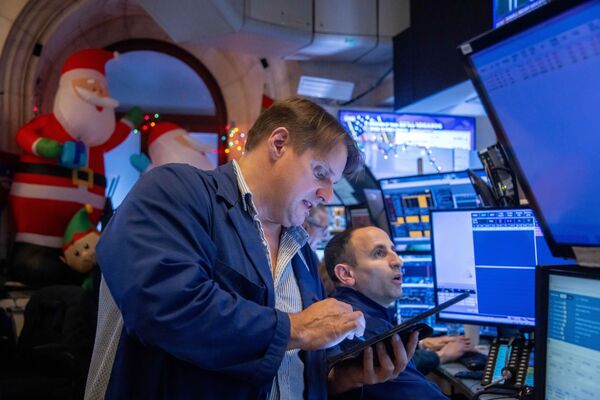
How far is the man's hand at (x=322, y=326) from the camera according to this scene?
3.65 feet

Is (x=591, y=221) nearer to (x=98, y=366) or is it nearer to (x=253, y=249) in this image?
(x=253, y=249)

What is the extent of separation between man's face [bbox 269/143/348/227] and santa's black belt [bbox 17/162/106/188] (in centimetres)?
351

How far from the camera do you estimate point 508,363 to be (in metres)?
1.89

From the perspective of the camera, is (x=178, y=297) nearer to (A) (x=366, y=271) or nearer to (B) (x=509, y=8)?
(A) (x=366, y=271)

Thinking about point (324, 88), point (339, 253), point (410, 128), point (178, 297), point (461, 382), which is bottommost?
point (461, 382)

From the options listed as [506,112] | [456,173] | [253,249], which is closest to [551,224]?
[506,112]

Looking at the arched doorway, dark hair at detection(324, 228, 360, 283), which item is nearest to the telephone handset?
dark hair at detection(324, 228, 360, 283)

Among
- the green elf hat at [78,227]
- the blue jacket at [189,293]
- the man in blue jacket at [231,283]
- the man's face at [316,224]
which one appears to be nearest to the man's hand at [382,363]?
the man in blue jacket at [231,283]

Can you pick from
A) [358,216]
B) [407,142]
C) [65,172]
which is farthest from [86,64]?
[407,142]

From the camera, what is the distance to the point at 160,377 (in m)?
1.13

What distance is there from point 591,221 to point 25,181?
4.26m

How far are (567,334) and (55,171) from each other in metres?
4.13

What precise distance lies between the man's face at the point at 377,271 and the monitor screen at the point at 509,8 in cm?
159

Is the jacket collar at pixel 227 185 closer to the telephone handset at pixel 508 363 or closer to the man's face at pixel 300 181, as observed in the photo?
the man's face at pixel 300 181
